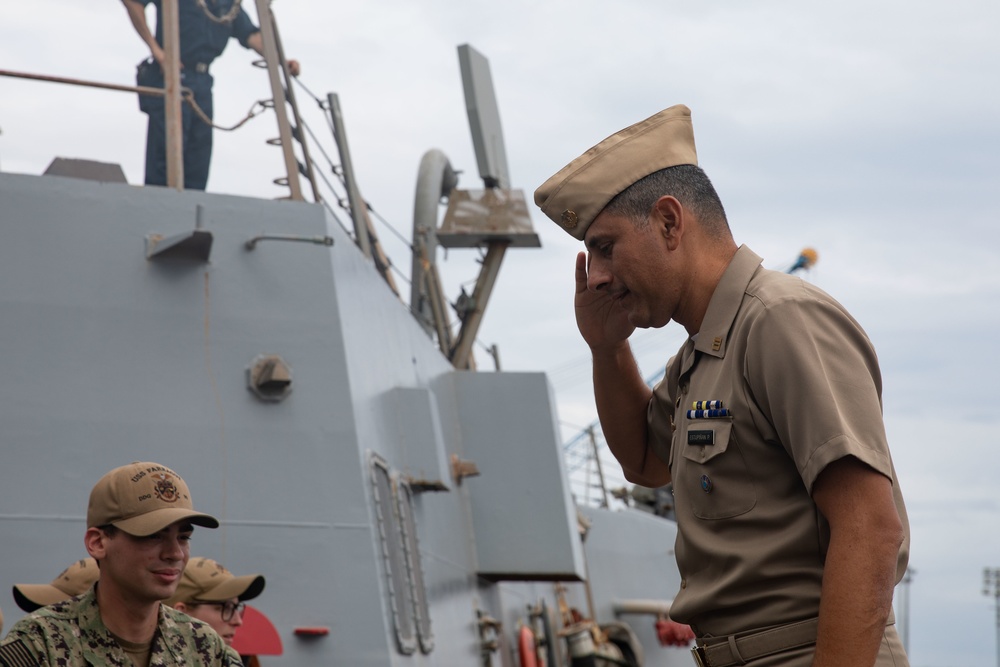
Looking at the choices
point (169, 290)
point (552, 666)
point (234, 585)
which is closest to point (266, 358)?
point (169, 290)

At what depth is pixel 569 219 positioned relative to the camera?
→ 223 centimetres

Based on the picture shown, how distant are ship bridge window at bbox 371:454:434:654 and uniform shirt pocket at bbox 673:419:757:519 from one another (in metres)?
2.88

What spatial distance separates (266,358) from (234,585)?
45.5 inches

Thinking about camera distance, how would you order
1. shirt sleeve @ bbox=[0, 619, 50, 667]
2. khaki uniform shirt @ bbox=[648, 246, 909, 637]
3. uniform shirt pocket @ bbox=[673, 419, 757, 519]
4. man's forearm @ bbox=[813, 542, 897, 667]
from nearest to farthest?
man's forearm @ bbox=[813, 542, 897, 667] < khaki uniform shirt @ bbox=[648, 246, 909, 637] < uniform shirt pocket @ bbox=[673, 419, 757, 519] < shirt sleeve @ bbox=[0, 619, 50, 667]

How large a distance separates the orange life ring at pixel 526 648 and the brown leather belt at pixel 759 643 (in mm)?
5707

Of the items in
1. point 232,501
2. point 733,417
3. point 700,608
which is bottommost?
point 700,608

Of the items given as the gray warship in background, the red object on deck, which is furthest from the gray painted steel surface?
the red object on deck

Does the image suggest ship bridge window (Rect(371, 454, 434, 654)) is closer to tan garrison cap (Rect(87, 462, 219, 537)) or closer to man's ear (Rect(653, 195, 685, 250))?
tan garrison cap (Rect(87, 462, 219, 537))

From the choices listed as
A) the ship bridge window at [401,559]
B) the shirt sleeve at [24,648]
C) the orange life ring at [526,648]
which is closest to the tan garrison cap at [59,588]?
the shirt sleeve at [24,648]

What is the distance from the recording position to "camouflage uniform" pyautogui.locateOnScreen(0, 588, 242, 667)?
268 cm

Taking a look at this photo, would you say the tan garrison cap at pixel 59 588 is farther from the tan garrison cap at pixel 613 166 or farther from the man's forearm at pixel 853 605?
the man's forearm at pixel 853 605

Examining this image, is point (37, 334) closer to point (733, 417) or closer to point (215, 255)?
point (215, 255)

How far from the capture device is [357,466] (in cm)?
482

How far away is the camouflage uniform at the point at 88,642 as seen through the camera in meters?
2.68
